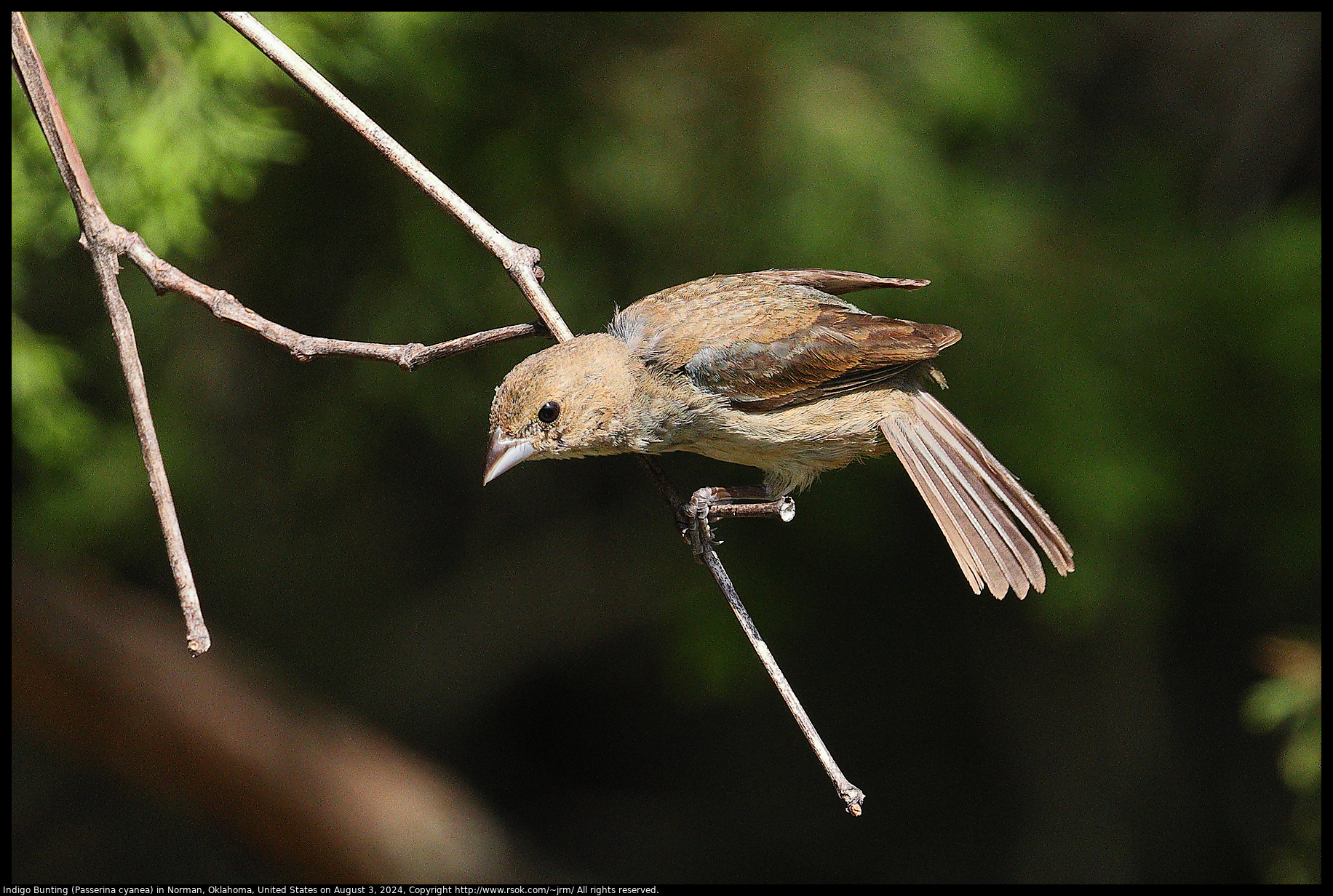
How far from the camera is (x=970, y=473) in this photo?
270 centimetres

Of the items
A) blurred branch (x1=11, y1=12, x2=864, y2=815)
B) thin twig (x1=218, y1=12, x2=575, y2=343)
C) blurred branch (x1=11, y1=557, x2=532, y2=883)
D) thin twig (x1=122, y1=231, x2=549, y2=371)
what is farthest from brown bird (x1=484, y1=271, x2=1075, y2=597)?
blurred branch (x1=11, y1=557, x2=532, y2=883)

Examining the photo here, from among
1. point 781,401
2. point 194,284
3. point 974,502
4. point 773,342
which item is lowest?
point 974,502

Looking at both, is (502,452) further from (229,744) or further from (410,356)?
(229,744)

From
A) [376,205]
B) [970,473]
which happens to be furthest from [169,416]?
[970,473]

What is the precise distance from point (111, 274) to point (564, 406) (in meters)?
0.94

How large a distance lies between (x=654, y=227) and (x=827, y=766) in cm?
268

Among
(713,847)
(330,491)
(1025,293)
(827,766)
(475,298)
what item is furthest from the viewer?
(713,847)

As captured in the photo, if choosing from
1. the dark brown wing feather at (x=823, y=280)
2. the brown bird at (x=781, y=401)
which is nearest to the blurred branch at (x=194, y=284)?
the brown bird at (x=781, y=401)

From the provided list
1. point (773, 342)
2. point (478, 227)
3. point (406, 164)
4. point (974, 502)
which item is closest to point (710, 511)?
point (773, 342)

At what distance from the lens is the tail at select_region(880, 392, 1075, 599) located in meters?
2.53

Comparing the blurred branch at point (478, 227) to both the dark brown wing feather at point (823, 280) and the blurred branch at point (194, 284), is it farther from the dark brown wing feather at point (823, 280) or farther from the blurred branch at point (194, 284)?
the dark brown wing feather at point (823, 280)

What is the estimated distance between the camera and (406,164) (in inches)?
78.7

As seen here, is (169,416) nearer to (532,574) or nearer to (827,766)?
(532,574)

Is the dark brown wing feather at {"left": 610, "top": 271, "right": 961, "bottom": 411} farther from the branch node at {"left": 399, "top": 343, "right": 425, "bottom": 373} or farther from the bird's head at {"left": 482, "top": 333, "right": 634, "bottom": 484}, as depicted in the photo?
the branch node at {"left": 399, "top": 343, "right": 425, "bottom": 373}
